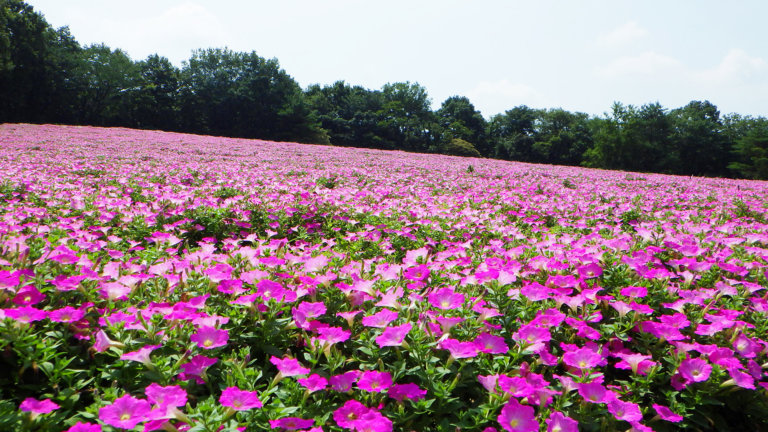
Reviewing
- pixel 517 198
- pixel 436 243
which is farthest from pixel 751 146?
pixel 436 243

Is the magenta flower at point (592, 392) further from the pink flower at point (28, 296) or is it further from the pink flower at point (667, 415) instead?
the pink flower at point (28, 296)

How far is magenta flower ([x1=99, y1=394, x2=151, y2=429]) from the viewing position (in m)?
1.24

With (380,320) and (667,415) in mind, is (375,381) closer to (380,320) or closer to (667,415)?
(380,320)

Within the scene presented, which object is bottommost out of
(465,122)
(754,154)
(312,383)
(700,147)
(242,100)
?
(312,383)

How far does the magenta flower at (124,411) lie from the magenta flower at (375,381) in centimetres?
69

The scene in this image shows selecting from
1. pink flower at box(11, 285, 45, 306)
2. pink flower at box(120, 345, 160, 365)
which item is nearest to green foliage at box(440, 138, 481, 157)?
pink flower at box(11, 285, 45, 306)

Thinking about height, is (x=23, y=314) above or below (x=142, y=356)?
above

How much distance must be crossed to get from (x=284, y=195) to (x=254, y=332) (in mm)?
4530

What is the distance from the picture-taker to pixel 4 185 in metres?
5.71

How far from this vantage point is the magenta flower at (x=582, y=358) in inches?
64.6

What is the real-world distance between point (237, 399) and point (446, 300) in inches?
40.3

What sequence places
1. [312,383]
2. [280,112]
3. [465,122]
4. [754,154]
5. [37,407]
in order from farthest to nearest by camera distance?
[465,122] → [280,112] → [754,154] → [312,383] → [37,407]

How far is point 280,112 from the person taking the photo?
54.8 m

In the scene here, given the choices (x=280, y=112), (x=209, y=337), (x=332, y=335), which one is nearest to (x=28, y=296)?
(x=209, y=337)
